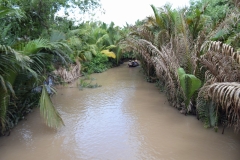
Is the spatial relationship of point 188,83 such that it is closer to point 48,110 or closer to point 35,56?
point 48,110

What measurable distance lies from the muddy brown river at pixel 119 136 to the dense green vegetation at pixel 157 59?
28 cm

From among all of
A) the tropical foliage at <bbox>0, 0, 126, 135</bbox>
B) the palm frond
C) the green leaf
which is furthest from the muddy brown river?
the green leaf

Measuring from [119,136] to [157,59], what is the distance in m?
2.44

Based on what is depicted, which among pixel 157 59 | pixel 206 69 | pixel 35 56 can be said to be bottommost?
pixel 206 69

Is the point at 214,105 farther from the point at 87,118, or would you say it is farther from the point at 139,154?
the point at 87,118

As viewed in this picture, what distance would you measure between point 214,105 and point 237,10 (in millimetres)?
2259

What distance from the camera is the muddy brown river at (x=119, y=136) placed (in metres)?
3.61

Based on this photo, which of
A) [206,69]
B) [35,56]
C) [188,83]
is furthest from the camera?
[206,69]

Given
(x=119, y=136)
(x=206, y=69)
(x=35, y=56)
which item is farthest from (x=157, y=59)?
(x=35, y=56)

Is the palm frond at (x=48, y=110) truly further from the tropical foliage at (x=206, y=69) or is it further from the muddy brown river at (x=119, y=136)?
the tropical foliage at (x=206, y=69)

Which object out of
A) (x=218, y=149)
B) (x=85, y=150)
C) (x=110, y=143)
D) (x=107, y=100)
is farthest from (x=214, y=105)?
(x=107, y=100)

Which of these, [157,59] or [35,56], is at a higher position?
[35,56]

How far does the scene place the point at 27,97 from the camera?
195 inches

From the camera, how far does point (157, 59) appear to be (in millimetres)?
5730
